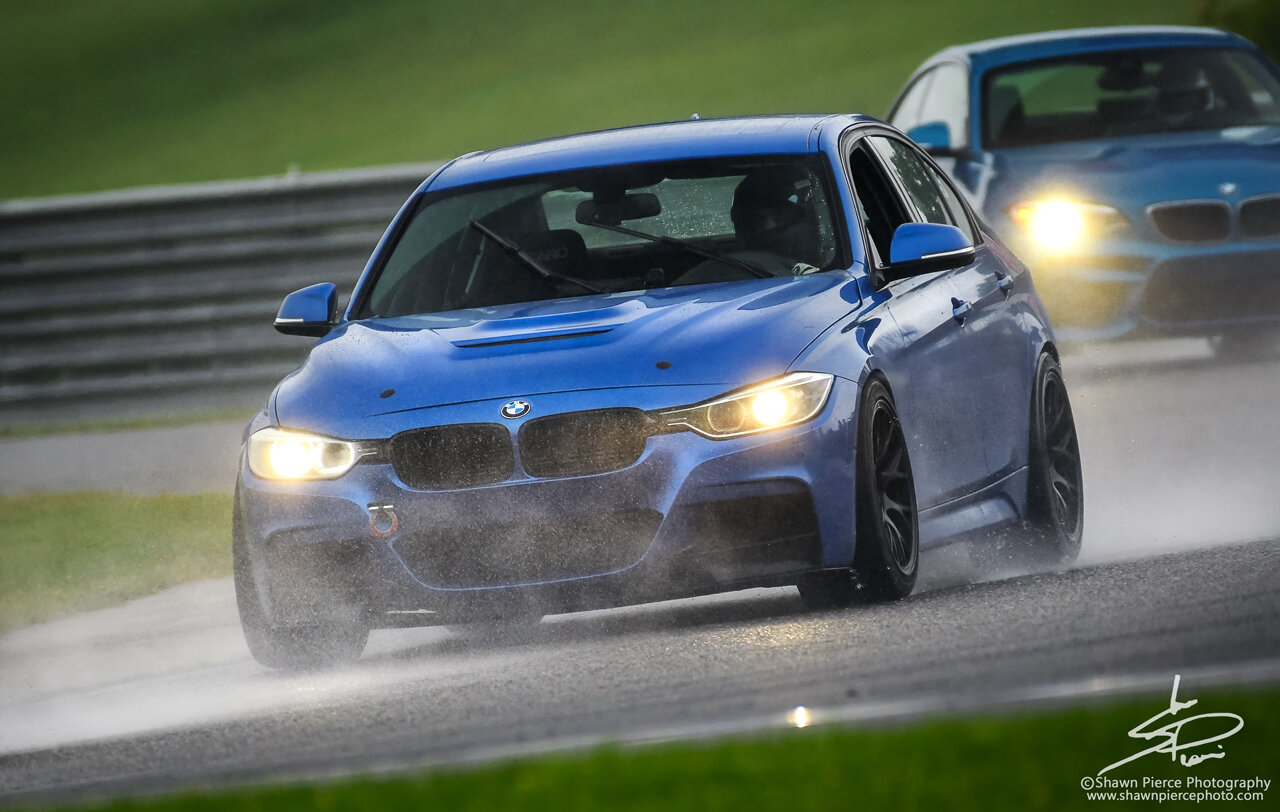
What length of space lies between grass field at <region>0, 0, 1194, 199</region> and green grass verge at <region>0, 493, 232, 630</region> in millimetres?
24940

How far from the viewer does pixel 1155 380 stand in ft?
44.2

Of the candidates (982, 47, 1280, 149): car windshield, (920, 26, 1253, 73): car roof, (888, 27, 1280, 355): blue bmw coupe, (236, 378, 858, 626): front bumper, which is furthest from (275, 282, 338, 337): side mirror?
(920, 26, 1253, 73): car roof

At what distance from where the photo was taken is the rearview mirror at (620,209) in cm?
812

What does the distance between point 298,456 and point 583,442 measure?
86 cm

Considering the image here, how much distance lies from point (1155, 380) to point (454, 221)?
617cm

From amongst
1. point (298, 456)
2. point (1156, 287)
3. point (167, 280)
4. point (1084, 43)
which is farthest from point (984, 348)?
point (167, 280)

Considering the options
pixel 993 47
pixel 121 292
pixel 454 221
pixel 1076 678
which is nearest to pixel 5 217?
pixel 121 292

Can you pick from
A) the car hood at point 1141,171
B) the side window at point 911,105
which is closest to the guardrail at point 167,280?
the side window at point 911,105

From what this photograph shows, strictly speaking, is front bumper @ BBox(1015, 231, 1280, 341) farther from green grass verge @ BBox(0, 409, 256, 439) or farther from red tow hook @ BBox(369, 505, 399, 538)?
red tow hook @ BBox(369, 505, 399, 538)

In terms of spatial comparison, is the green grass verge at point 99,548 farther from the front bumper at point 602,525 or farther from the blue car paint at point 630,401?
the front bumper at point 602,525

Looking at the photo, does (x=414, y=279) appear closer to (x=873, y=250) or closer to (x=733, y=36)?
(x=873, y=250)

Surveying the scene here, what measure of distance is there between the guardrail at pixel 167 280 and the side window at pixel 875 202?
8.79m

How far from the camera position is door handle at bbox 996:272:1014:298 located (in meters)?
8.78

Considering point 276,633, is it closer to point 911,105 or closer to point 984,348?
point 984,348
